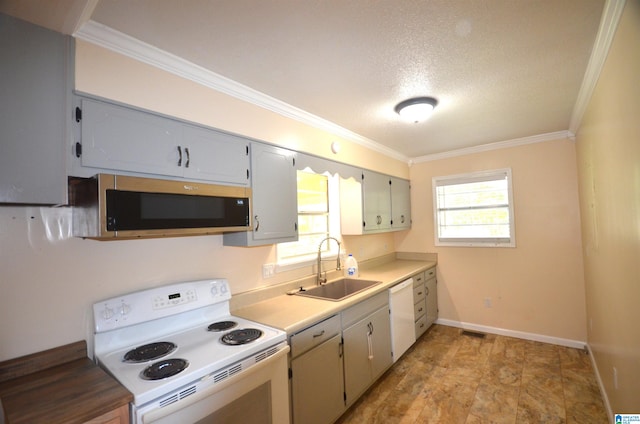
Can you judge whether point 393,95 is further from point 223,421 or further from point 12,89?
point 223,421

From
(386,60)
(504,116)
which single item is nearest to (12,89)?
(386,60)

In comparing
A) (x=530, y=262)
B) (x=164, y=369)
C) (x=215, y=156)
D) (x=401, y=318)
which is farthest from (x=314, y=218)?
(x=530, y=262)

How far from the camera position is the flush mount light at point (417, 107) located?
234 cm

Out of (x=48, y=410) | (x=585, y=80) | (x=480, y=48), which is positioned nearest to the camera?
(x=48, y=410)

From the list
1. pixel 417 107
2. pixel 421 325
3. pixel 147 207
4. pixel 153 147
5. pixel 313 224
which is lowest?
pixel 421 325

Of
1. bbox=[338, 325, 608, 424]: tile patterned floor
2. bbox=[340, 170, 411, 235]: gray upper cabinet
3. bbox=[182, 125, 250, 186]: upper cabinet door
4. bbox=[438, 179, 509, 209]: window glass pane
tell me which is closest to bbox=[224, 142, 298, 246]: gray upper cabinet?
bbox=[182, 125, 250, 186]: upper cabinet door

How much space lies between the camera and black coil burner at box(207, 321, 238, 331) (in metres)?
1.75

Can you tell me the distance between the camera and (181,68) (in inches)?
67.4

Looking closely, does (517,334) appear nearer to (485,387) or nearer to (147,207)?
(485,387)

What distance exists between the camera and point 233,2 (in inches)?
50.5

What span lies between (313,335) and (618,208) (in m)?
1.91

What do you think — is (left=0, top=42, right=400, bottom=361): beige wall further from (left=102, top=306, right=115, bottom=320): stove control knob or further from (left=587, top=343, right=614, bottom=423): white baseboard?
(left=587, top=343, right=614, bottom=423): white baseboard

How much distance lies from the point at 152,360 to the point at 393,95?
89.2 inches

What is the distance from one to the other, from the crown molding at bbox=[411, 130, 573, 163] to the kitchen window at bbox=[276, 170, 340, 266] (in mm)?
1760
